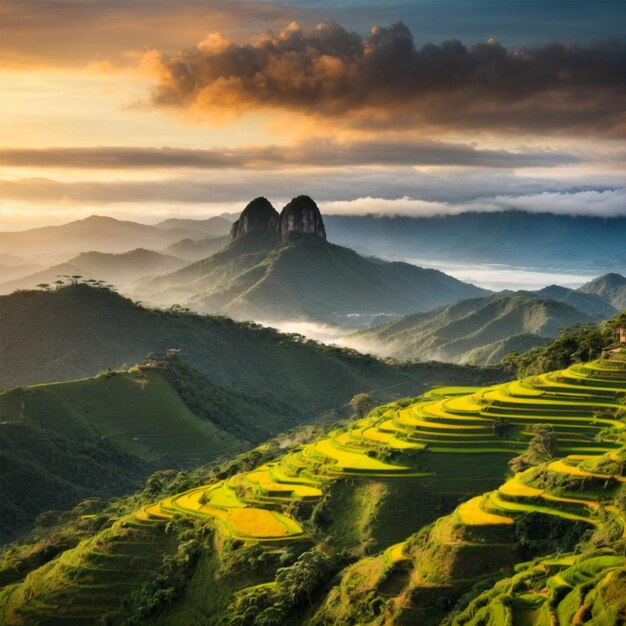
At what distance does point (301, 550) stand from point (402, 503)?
19.6 ft

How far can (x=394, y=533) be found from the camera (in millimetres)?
49719

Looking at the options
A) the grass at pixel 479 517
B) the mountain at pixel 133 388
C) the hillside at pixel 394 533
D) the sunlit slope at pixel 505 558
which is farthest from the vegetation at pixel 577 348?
the mountain at pixel 133 388

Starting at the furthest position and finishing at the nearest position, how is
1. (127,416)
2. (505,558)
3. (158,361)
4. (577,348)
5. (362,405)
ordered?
(158,361) < (127,416) < (362,405) < (577,348) < (505,558)

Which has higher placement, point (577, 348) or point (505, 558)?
point (577, 348)

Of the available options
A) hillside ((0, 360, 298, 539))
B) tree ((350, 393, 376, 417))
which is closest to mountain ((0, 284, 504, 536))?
hillside ((0, 360, 298, 539))

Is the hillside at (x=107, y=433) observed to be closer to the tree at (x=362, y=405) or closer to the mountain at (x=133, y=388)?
the mountain at (x=133, y=388)

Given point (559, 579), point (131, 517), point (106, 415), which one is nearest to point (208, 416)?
point (106, 415)

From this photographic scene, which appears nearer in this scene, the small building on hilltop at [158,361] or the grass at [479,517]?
the grass at [479,517]

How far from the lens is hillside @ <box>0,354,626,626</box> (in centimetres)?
3919

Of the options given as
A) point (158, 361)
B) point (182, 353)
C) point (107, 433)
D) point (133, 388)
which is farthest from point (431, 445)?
point (182, 353)

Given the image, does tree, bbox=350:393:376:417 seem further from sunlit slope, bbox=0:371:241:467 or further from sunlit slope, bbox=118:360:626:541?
sunlit slope, bbox=118:360:626:541

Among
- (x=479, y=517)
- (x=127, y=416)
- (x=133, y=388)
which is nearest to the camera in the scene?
(x=479, y=517)

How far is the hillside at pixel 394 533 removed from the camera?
1543 inches

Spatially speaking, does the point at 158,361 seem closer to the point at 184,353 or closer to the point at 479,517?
the point at 184,353
